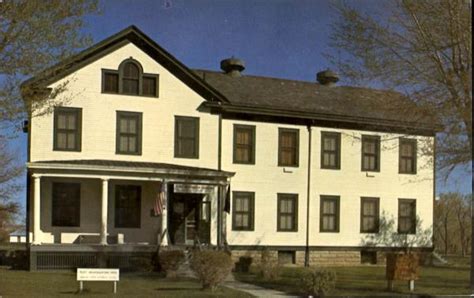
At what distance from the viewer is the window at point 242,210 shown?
15750 mm

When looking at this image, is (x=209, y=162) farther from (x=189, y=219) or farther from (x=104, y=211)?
(x=104, y=211)

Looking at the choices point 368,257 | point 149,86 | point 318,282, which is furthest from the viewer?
point 368,257

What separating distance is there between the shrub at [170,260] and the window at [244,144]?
3.66m

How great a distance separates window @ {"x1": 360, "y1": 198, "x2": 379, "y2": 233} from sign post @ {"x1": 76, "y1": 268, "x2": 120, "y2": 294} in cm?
623

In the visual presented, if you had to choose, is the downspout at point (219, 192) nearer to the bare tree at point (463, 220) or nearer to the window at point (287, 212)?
the window at point (287, 212)

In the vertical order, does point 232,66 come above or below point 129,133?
above

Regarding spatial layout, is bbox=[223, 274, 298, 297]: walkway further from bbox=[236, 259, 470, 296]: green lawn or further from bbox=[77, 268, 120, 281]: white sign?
bbox=[77, 268, 120, 281]: white sign

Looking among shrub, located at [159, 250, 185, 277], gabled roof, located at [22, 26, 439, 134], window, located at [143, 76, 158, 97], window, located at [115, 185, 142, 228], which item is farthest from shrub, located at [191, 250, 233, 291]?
window, located at [143, 76, 158, 97]

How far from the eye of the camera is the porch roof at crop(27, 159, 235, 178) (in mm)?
12328

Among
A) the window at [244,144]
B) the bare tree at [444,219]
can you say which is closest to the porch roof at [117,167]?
the window at [244,144]

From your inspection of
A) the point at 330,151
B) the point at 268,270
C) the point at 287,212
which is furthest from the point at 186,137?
the point at 268,270

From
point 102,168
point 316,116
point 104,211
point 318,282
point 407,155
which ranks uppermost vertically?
point 316,116

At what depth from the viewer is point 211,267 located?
1084 cm

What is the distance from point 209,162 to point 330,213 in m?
2.83
